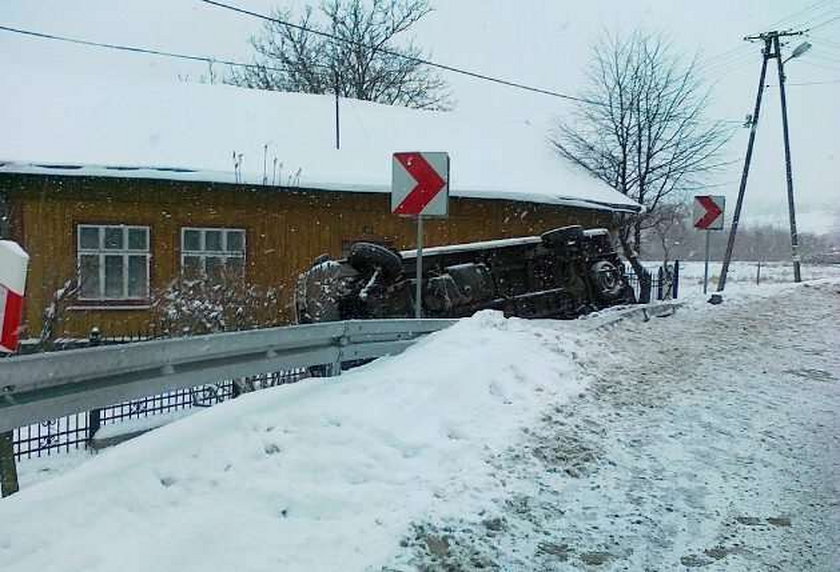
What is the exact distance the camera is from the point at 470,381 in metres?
6.16

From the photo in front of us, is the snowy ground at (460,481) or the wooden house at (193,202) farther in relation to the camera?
the wooden house at (193,202)

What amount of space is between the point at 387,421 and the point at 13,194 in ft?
38.3

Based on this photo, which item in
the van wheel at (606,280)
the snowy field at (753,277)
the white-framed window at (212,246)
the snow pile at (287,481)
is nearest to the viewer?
the snow pile at (287,481)

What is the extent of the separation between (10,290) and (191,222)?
1146cm

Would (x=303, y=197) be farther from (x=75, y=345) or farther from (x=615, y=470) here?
(x=615, y=470)

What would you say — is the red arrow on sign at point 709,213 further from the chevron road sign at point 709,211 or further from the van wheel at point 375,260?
the van wheel at point 375,260

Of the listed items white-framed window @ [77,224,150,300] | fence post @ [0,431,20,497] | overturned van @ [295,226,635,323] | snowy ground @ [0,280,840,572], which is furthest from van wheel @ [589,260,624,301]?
fence post @ [0,431,20,497]

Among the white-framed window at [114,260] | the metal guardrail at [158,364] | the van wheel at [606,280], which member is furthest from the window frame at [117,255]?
the metal guardrail at [158,364]

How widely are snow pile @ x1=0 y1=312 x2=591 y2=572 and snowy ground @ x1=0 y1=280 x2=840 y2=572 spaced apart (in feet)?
0.04

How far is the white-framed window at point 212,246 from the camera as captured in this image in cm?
1531

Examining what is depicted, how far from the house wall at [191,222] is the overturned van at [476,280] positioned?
3.13 meters

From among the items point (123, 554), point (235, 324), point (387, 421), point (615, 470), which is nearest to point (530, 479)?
point (615, 470)

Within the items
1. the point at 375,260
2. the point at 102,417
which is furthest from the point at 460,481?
the point at 375,260

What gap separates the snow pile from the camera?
131 inches
